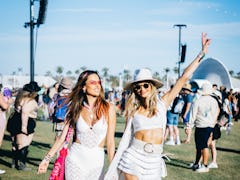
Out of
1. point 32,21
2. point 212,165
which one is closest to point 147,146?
point 212,165

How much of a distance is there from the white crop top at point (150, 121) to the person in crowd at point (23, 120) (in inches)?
165

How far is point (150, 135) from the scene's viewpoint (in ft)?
12.5

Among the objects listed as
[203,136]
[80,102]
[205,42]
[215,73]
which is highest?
[205,42]

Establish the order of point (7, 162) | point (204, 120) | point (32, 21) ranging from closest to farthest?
point (204, 120) → point (7, 162) → point (32, 21)

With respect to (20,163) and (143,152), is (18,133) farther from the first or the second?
(143,152)

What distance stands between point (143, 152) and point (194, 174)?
4.35m

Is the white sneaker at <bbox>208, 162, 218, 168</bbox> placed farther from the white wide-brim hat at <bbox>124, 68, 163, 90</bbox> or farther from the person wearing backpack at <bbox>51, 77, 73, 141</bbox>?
the white wide-brim hat at <bbox>124, 68, 163, 90</bbox>

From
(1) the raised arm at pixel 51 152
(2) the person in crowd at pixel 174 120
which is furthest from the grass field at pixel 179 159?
(1) the raised arm at pixel 51 152

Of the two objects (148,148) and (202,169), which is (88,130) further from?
(202,169)

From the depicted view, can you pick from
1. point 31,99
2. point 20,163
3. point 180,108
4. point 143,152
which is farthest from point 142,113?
point 180,108

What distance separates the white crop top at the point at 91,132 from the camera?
12.2 feet

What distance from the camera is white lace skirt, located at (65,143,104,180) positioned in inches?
144

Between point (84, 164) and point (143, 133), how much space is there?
0.71 m

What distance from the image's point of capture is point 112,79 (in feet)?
355
